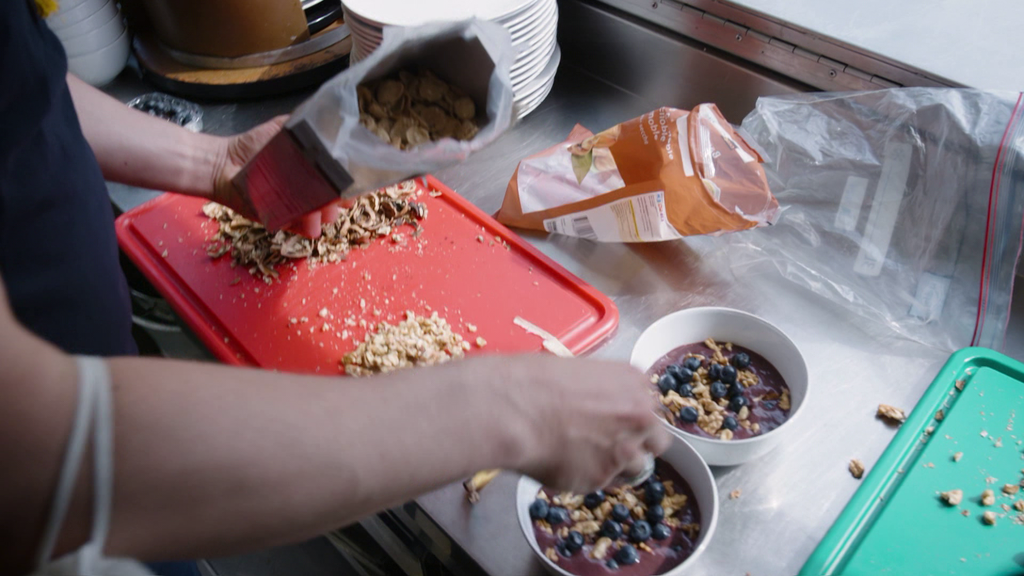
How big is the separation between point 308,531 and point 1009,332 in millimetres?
855

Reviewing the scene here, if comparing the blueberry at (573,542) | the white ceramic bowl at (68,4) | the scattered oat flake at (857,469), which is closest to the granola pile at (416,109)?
the blueberry at (573,542)

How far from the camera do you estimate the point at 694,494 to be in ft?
2.21

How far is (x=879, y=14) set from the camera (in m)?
0.96

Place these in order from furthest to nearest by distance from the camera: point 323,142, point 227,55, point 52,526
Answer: point 227,55 < point 323,142 < point 52,526

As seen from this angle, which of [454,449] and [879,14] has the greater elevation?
[879,14]

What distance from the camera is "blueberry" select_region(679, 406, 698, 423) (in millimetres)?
738

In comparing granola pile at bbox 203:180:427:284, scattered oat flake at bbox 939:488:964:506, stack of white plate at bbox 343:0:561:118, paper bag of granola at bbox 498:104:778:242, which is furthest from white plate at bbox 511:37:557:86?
scattered oat flake at bbox 939:488:964:506

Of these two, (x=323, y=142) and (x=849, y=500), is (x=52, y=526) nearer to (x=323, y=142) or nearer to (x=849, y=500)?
(x=323, y=142)

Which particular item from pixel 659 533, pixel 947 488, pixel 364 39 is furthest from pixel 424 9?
pixel 947 488

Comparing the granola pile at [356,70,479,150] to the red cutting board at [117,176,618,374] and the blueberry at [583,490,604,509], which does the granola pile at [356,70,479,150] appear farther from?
the blueberry at [583,490,604,509]

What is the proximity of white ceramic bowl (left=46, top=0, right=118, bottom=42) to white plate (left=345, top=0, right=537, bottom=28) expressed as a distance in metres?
0.53

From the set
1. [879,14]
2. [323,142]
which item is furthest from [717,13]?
[323,142]

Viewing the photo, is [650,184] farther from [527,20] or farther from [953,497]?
[953,497]

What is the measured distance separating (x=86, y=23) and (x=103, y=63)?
0.08 m
